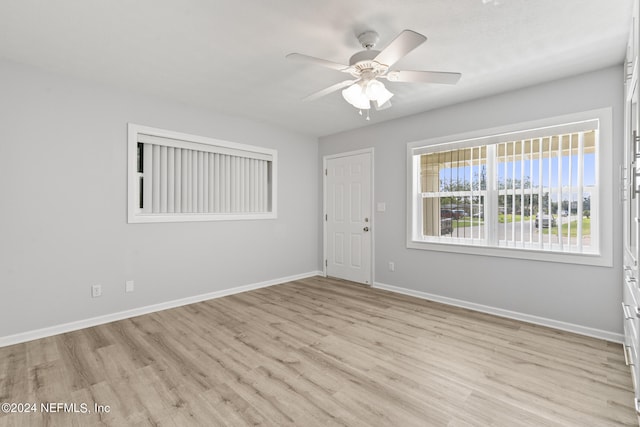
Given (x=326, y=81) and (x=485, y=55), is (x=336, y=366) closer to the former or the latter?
(x=326, y=81)

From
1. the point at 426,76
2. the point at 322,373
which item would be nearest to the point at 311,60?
the point at 426,76

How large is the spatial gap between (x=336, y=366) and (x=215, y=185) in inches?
117

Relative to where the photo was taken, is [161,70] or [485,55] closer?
[485,55]

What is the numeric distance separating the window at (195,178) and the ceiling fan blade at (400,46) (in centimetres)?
283

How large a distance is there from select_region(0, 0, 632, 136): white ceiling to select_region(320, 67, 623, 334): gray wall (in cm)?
23

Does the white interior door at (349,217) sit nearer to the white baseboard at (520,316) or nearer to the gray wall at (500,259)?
the gray wall at (500,259)

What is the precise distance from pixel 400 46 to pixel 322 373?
2.34 meters

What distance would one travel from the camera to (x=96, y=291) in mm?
3295

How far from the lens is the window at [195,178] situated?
12.1 ft

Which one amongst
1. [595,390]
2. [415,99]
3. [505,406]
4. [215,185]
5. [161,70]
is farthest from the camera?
[215,185]

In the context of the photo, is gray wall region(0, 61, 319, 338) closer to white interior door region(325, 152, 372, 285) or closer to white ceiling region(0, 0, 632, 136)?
white ceiling region(0, 0, 632, 136)

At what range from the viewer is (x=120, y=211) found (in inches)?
136

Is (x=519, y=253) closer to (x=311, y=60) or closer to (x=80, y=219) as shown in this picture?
(x=311, y=60)

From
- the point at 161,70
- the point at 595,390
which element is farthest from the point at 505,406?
the point at 161,70
